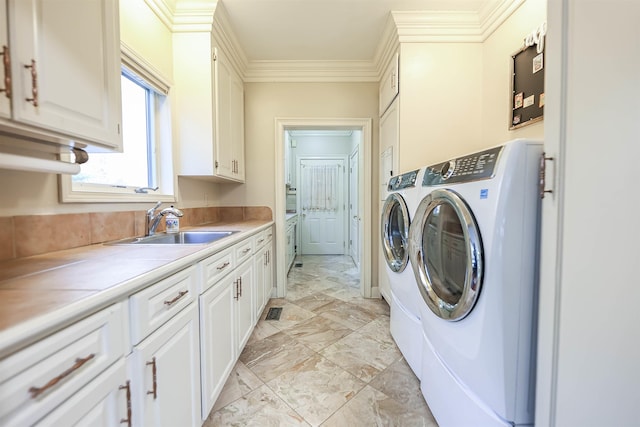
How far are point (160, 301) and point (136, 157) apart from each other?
1.41 metres

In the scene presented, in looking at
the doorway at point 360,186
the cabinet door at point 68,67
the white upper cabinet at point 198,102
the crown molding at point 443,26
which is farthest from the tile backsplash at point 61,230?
the crown molding at point 443,26

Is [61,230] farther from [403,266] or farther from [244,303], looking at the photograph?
[403,266]

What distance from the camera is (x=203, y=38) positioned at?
6.69 feet

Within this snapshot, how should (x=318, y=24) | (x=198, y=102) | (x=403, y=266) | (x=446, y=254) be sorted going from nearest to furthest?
(x=446, y=254) → (x=403, y=266) → (x=198, y=102) → (x=318, y=24)

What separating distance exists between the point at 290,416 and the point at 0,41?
1.80 metres

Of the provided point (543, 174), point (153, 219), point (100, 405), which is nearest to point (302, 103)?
point (153, 219)

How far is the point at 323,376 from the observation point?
167 cm

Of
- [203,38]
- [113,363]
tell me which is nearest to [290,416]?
[113,363]

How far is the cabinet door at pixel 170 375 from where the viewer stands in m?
0.79

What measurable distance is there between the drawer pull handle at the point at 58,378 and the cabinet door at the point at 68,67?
69 centimetres

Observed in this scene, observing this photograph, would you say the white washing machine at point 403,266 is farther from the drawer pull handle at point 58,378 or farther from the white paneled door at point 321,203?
the white paneled door at point 321,203

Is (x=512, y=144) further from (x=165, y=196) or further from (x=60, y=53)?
(x=165, y=196)

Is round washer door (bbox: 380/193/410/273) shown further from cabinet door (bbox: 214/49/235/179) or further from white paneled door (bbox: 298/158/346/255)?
white paneled door (bbox: 298/158/346/255)

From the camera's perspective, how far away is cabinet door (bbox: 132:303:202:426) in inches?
31.1
